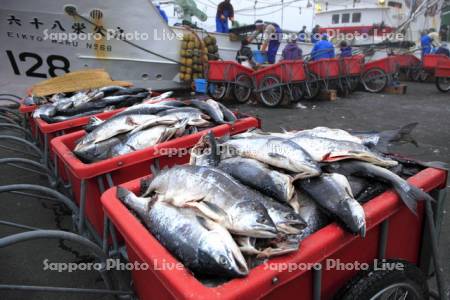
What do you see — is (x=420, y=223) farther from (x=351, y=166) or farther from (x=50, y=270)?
(x=50, y=270)

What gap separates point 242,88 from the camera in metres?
10.1

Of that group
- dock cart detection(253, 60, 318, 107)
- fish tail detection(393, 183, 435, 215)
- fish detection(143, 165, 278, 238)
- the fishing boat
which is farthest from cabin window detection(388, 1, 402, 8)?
fish detection(143, 165, 278, 238)

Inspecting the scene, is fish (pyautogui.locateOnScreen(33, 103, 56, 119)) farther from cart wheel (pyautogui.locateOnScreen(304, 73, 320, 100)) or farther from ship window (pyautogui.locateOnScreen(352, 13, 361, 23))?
ship window (pyautogui.locateOnScreen(352, 13, 361, 23))

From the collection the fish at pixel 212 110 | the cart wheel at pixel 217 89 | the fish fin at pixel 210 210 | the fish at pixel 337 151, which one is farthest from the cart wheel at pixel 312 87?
the fish fin at pixel 210 210

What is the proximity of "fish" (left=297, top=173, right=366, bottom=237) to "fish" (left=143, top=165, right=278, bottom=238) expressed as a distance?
0.29 metres

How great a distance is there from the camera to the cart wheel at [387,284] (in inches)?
64.8

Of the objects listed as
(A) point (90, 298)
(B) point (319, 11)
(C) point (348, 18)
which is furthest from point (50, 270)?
(B) point (319, 11)

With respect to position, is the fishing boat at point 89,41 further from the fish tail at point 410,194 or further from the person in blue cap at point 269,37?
the fish tail at point 410,194

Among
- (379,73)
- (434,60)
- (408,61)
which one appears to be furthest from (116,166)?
(408,61)

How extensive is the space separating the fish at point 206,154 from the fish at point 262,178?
0.18m

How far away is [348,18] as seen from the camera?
73.0ft

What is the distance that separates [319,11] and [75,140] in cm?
2421

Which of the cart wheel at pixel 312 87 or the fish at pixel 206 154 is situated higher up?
the cart wheel at pixel 312 87

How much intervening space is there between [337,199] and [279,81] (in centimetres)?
838
